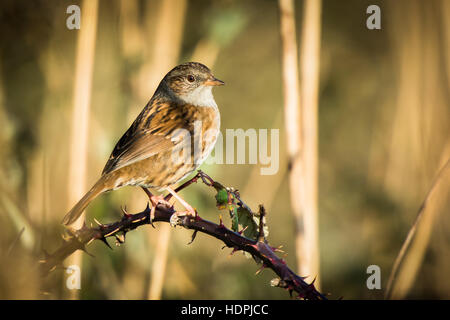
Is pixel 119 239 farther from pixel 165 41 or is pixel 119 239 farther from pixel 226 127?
pixel 226 127

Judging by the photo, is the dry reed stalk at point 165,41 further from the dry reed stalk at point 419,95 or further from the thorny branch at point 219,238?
the dry reed stalk at point 419,95

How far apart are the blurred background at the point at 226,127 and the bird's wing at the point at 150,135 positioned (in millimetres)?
248

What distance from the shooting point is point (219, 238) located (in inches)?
68.7

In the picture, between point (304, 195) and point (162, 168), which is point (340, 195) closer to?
point (304, 195)

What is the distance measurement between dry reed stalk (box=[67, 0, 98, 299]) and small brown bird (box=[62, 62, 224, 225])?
Result: 0.28 m

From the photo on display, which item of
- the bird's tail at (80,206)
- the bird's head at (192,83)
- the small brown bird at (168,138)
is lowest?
the bird's tail at (80,206)

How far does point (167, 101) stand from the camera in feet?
12.2

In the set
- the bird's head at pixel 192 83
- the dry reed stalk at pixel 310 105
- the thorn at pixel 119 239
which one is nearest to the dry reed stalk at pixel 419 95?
the dry reed stalk at pixel 310 105

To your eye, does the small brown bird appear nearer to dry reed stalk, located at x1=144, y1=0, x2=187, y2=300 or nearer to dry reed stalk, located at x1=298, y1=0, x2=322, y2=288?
dry reed stalk, located at x1=144, y1=0, x2=187, y2=300

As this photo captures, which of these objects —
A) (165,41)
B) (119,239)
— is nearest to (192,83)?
(165,41)

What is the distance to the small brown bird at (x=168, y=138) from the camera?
2990mm

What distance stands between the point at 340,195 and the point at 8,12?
9.47 ft

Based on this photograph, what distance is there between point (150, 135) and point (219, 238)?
1.63 m
